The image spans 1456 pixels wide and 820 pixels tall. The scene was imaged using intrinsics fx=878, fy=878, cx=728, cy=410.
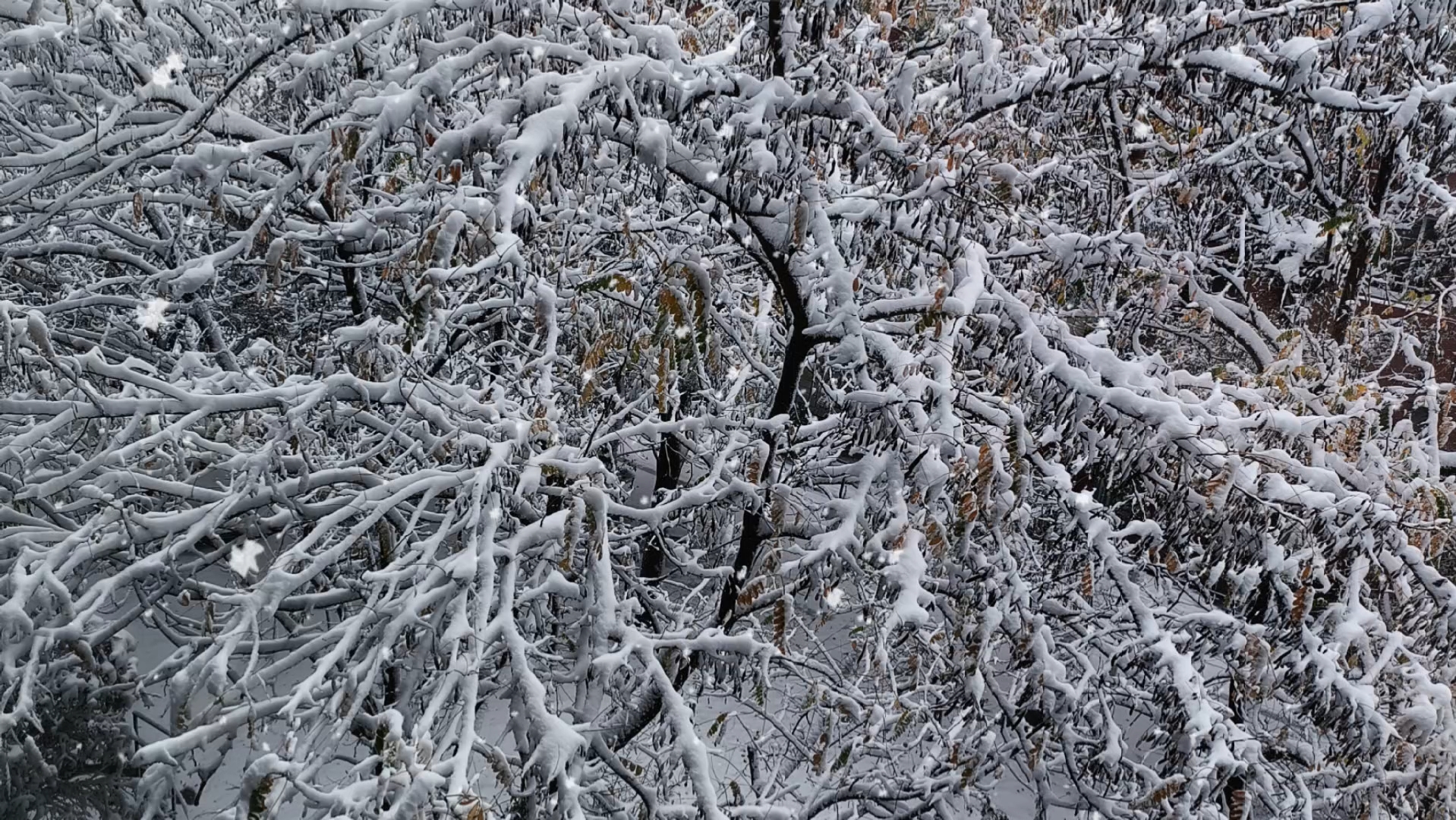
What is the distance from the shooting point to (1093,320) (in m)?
5.29

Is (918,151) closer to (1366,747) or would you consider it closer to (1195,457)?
(1195,457)

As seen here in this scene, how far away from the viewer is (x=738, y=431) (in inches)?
179

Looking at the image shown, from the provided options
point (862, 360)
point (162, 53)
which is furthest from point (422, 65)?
point (162, 53)

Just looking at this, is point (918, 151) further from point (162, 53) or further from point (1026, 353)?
point (162, 53)

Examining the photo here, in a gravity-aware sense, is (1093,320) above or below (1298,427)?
below

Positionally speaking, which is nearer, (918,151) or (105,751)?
(918,151)

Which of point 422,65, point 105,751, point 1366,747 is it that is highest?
point 422,65

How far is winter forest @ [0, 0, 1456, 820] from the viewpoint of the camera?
269 cm

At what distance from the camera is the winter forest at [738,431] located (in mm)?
2688

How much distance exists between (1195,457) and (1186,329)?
398 centimetres

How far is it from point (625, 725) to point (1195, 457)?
2.91m

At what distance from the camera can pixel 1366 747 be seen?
2.91 meters

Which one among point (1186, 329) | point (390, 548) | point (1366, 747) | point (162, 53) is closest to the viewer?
point (1366, 747)

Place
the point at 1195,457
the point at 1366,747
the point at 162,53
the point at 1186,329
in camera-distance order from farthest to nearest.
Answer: the point at 1186,329, the point at 162,53, the point at 1366,747, the point at 1195,457
